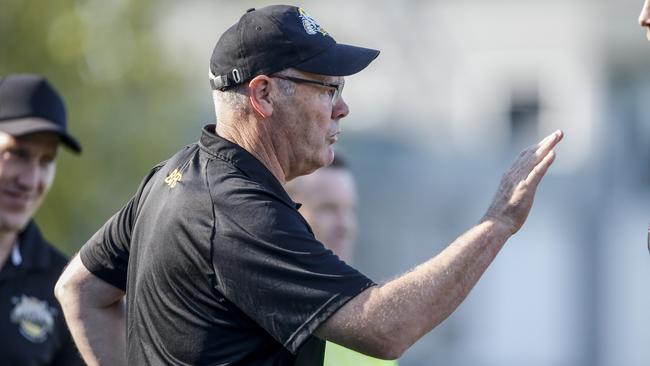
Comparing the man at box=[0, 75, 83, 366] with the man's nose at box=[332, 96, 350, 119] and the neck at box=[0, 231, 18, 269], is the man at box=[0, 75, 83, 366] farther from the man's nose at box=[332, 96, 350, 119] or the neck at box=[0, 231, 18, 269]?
the man's nose at box=[332, 96, 350, 119]

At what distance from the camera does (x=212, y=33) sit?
25.9 metres

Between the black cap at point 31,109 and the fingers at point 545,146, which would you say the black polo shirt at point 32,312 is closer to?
the black cap at point 31,109

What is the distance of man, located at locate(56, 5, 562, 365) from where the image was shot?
3225 mm

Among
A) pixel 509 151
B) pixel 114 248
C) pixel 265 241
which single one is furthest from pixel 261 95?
pixel 509 151

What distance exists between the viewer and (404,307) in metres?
3.20

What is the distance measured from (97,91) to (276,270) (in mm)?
8488

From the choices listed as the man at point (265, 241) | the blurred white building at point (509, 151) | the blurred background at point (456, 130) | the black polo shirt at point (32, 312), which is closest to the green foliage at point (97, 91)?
the blurred background at point (456, 130)

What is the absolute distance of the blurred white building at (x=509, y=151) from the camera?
19.2m

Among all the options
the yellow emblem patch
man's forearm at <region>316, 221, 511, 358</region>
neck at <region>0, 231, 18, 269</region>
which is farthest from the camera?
neck at <region>0, 231, 18, 269</region>

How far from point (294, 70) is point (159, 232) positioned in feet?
2.03

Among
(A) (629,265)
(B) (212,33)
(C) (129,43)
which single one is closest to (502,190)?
(C) (129,43)

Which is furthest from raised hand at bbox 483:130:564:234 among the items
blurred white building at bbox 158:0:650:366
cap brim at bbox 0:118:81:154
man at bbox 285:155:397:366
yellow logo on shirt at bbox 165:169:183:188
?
blurred white building at bbox 158:0:650:366

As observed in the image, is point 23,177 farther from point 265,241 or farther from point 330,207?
point 265,241

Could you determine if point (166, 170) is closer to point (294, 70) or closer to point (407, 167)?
point (294, 70)
